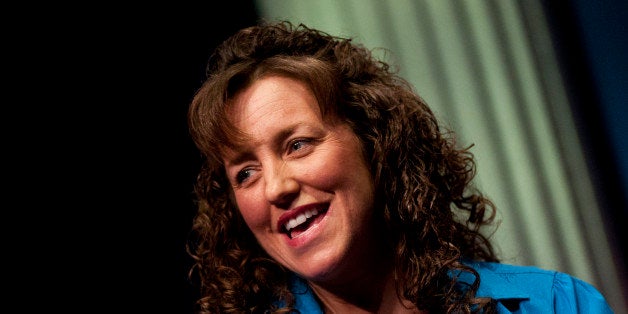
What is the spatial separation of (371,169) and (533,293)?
0.55 metres

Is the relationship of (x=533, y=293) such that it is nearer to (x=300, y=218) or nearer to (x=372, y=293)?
(x=372, y=293)

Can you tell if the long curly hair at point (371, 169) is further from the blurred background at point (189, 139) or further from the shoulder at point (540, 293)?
the blurred background at point (189, 139)

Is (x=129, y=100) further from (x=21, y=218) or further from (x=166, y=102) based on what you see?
(x=21, y=218)

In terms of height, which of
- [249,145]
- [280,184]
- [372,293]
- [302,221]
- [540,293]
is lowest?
[540,293]

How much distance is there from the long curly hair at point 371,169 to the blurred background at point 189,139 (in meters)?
0.17

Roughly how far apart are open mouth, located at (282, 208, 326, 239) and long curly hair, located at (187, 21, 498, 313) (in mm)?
208

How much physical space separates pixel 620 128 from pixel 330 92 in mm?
1138

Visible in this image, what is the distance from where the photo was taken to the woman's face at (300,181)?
137 centimetres

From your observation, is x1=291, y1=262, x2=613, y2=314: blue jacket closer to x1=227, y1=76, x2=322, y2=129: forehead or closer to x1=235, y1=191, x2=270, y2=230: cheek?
x1=235, y1=191, x2=270, y2=230: cheek

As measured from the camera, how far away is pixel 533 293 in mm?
1523

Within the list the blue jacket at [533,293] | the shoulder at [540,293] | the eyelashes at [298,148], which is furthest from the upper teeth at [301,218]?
the shoulder at [540,293]

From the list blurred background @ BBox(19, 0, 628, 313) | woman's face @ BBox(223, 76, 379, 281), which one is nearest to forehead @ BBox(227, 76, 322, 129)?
woman's face @ BBox(223, 76, 379, 281)

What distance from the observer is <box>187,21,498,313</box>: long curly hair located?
148 centimetres

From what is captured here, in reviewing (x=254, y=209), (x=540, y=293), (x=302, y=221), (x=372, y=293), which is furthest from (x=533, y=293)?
(x=254, y=209)
